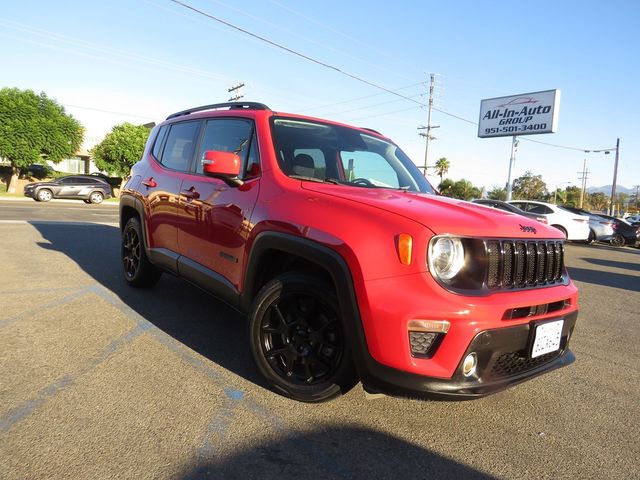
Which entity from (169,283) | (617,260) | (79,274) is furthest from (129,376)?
(617,260)

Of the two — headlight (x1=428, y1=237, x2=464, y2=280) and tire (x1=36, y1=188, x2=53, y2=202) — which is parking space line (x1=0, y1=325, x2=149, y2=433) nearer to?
headlight (x1=428, y1=237, x2=464, y2=280)

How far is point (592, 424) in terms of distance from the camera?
2951 mm

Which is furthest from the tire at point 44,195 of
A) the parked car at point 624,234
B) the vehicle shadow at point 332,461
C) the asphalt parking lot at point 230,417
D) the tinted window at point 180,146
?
the parked car at point 624,234

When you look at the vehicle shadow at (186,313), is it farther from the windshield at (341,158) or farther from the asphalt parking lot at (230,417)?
the windshield at (341,158)

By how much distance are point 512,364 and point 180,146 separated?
142 inches

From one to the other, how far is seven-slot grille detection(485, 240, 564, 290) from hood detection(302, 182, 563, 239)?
6 centimetres

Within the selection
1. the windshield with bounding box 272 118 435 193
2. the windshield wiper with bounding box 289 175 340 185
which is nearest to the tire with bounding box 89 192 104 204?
the windshield with bounding box 272 118 435 193

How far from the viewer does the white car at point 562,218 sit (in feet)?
52.7

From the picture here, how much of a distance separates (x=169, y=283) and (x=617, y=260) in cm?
1253

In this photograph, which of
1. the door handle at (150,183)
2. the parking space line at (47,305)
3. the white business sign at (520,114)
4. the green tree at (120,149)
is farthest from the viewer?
the green tree at (120,149)

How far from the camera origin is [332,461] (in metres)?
2.37

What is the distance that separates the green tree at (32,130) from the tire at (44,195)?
424 inches

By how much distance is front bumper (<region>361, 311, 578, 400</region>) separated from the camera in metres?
2.33

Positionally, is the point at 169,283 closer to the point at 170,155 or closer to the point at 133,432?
the point at 170,155
